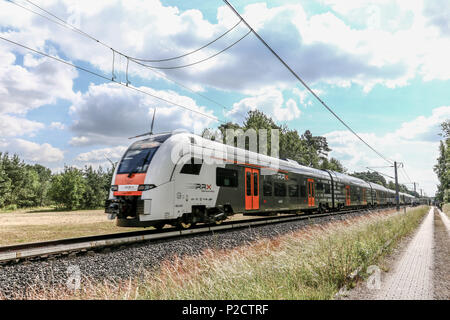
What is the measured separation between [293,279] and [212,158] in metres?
7.54

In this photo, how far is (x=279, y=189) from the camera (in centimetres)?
1733

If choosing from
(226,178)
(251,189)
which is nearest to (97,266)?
(226,178)

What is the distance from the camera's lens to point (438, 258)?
25.1 feet

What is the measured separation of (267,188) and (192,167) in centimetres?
598

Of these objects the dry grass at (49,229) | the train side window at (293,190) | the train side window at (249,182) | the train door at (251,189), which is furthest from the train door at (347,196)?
the dry grass at (49,229)

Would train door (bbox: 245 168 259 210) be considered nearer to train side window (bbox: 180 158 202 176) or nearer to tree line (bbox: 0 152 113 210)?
train side window (bbox: 180 158 202 176)

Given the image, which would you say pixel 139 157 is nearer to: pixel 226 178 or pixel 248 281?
pixel 226 178

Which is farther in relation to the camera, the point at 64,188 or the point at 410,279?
the point at 64,188

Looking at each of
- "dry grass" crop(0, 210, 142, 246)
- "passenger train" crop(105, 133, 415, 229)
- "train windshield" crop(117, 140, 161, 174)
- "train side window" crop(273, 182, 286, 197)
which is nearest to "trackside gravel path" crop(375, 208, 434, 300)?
"passenger train" crop(105, 133, 415, 229)

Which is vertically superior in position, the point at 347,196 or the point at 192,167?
the point at 192,167

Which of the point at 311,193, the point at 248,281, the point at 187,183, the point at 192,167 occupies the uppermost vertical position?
the point at 192,167

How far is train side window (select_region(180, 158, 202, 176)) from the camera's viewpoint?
35.8 feet
